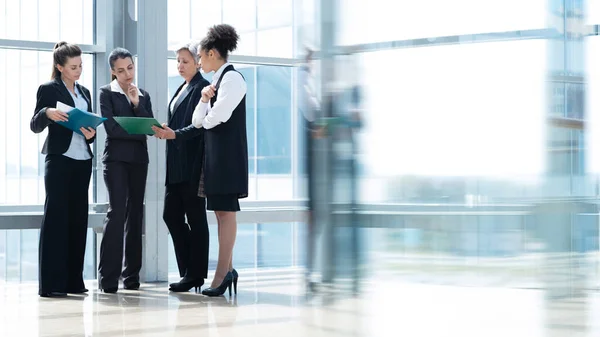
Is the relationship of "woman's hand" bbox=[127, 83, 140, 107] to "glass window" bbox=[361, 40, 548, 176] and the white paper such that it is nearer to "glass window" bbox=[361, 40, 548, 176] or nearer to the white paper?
the white paper

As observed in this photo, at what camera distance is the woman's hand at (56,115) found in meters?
5.33

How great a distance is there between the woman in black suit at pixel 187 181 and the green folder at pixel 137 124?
6 centimetres

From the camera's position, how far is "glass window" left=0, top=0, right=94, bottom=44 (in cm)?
637

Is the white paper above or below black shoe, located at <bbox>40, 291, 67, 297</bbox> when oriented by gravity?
above

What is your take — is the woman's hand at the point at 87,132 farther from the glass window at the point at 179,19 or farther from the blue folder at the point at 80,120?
the glass window at the point at 179,19

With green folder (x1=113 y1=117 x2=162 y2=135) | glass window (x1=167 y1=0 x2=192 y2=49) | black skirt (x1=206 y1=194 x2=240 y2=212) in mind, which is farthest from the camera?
glass window (x1=167 y1=0 x2=192 y2=49)

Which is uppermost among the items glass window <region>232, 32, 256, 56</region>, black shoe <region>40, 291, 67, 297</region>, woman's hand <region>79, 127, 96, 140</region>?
glass window <region>232, 32, 256, 56</region>

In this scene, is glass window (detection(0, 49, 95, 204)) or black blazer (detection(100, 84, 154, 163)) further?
glass window (detection(0, 49, 95, 204))

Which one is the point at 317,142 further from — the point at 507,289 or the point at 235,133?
the point at 235,133

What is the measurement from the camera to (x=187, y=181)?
5.48 m

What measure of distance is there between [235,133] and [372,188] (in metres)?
2.85

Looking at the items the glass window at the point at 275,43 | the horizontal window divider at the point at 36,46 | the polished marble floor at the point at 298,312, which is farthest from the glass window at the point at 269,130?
the horizontal window divider at the point at 36,46

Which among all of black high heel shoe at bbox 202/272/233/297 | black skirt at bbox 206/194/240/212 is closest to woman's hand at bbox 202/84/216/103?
black skirt at bbox 206/194/240/212

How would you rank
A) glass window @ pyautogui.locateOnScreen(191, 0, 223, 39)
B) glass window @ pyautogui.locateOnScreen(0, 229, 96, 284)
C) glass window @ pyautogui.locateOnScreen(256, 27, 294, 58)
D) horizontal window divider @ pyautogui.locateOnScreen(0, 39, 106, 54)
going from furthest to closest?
glass window @ pyautogui.locateOnScreen(256, 27, 294, 58) → glass window @ pyautogui.locateOnScreen(191, 0, 223, 39) → glass window @ pyautogui.locateOnScreen(0, 229, 96, 284) → horizontal window divider @ pyautogui.locateOnScreen(0, 39, 106, 54)
